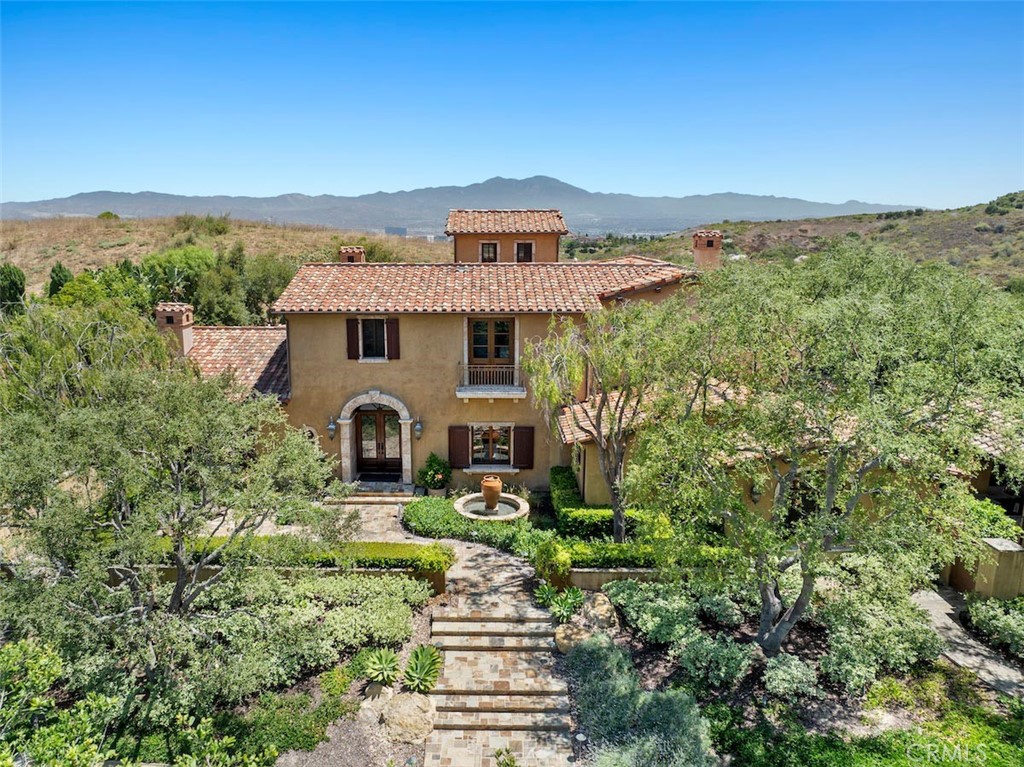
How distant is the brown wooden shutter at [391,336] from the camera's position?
74.5 feet

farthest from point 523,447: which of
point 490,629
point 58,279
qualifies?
point 58,279

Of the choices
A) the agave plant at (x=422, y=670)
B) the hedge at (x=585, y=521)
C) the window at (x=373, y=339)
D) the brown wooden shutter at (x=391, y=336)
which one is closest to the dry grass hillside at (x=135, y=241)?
the window at (x=373, y=339)

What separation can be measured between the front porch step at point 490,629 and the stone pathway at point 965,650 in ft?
29.5

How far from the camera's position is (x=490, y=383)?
75.6 ft

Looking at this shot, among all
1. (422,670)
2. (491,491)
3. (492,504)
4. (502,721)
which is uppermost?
(491,491)

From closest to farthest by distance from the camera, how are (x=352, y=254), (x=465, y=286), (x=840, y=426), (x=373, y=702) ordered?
(x=840, y=426)
(x=373, y=702)
(x=465, y=286)
(x=352, y=254)

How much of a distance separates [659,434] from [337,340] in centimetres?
1326

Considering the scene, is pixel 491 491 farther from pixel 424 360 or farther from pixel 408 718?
pixel 408 718

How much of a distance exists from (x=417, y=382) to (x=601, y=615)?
11.0 metres

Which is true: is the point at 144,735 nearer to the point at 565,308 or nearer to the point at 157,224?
the point at 565,308

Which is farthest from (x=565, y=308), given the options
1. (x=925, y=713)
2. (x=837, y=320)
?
(x=925, y=713)

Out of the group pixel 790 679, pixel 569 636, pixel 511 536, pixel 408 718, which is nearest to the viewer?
pixel 408 718

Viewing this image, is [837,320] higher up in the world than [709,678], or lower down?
higher up

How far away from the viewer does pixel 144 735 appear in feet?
39.8
